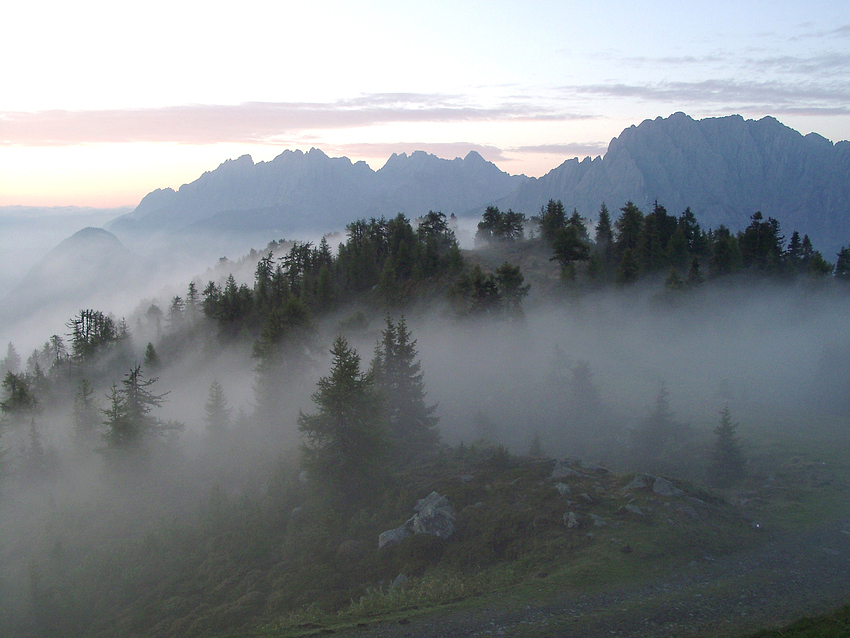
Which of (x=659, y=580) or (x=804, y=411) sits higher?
(x=659, y=580)

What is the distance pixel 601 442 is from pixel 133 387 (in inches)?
1607

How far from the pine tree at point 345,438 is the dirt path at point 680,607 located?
13454 mm

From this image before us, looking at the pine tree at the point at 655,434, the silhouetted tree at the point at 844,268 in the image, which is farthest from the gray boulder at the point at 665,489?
the silhouetted tree at the point at 844,268

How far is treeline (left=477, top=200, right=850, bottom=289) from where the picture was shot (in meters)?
73.9

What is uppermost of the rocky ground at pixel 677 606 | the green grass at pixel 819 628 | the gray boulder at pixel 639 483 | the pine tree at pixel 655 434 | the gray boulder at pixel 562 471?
the green grass at pixel 819 628

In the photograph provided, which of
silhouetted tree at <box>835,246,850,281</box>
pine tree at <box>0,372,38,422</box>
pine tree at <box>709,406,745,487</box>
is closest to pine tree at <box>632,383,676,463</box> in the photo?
pine tree at <box>709,406,745,487</box>

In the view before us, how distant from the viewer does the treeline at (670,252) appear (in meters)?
73.9

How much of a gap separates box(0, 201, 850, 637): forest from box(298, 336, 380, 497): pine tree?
16cm

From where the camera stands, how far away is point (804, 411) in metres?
53.5

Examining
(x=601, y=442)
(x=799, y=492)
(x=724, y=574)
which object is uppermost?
(x=724, y=574)

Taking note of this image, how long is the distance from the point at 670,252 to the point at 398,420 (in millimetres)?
56149

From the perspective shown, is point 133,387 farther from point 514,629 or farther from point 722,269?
point 722,269

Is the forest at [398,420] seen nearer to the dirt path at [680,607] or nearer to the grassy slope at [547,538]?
the grassy slope at [547,538]

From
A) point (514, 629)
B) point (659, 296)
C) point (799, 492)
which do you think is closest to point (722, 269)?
point (659, 296)
